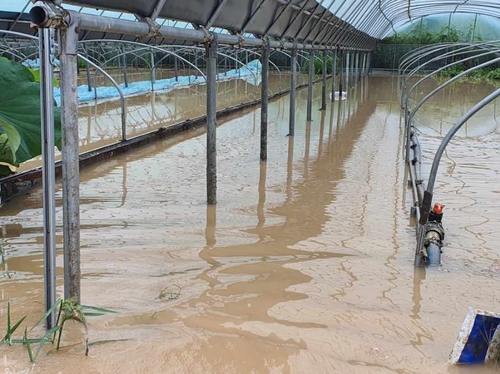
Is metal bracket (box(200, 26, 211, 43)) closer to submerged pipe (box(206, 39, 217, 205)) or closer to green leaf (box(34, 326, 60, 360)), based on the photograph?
submerged pipe (box(206, 39, 217, 205))

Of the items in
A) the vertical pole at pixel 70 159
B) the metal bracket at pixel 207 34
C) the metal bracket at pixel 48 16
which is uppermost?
the metal bracket at pixel 207 34

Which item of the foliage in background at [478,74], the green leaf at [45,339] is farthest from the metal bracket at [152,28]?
the foliage in background at [478,74]

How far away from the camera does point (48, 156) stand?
9.58 feet

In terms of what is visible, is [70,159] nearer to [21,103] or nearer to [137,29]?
[137,29]

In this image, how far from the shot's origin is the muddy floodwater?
3004 millimetres

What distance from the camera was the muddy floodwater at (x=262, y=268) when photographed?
3004 millimetres

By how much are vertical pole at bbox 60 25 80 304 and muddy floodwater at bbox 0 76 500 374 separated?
0.34 m

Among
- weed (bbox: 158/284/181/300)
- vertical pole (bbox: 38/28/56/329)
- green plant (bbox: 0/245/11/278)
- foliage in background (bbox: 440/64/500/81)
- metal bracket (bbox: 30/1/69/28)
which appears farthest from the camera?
foliage in background (bbox: 440/64/500/81)

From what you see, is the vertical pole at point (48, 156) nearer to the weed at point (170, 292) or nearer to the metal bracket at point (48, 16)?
the metal bracket at point (48, 16)

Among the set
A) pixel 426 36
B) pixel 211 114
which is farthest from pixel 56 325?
pixel 426 36

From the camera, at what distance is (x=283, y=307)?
141 inches

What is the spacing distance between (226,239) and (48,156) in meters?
2.29

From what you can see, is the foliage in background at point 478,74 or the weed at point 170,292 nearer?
the weed at point 170,292

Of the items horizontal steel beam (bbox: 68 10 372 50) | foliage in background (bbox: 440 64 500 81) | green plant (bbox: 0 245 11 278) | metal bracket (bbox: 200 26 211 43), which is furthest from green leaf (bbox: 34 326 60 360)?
foliage in background (bbox: 440 64 500 81)
